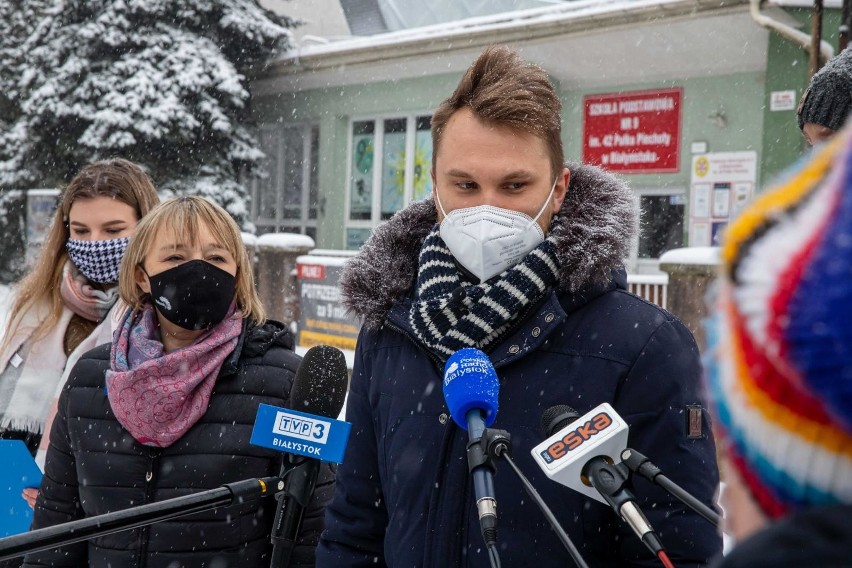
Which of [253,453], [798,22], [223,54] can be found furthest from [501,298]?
A: [223,54]

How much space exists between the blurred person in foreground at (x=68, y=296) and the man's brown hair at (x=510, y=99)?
1.69m

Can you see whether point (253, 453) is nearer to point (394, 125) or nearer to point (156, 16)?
point (394, 125)

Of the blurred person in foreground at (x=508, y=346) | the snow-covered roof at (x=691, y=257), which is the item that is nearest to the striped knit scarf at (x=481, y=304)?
the blurred person in foreground at (x=508, y=346)

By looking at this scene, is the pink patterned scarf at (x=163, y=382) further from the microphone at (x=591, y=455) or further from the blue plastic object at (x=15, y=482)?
the microphone at (x=591, y=455)

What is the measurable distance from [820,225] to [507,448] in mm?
898

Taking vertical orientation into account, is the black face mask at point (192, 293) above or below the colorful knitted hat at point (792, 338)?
below

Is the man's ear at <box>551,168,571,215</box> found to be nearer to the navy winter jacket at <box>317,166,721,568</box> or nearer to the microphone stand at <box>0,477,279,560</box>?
the navy winter jacket at <box>317,166,721,568</box>

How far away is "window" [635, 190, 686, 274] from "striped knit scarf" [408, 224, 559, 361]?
1123 centimetres

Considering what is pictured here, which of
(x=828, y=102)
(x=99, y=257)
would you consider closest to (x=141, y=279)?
(x=99, y=257)

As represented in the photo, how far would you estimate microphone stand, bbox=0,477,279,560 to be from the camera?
1.38 meters

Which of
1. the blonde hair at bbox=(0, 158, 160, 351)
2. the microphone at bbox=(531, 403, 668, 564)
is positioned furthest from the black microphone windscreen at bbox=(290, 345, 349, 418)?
the blonde hair at bbox=(0, 158, 160, 351)

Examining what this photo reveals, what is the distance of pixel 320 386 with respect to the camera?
2141 millimetres

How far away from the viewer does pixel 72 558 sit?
8.54 feet

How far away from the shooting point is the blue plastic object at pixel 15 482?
271 cm
